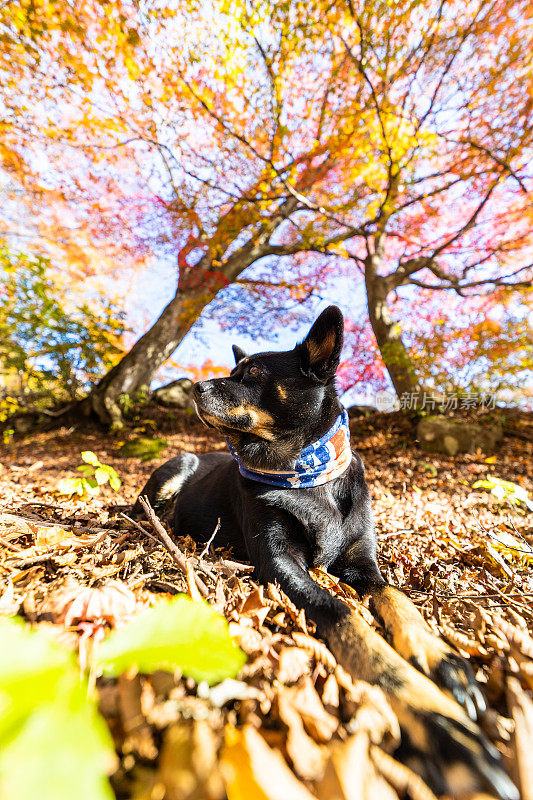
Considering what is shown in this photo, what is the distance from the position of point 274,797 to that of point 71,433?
10.2m

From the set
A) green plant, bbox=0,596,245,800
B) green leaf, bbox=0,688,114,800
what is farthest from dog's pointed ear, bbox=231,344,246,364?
green leaf, bbox=0,688,114,800

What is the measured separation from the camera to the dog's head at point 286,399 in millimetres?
2293

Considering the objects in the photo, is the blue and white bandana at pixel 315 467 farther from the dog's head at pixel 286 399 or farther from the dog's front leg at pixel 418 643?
the dog's front leg at pixel 418 643

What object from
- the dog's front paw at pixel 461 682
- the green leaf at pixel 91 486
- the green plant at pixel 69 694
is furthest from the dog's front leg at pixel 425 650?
the green leaf at pixel 91 486

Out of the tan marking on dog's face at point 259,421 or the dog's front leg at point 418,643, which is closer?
the dog's front leg at point 418,643

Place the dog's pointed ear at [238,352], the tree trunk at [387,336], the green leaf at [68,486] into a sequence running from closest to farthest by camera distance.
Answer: the green leaf at [68,486], the dog's pointed ear at [238,352], the tree trunk at [387,336]

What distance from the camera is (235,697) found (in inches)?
33.6

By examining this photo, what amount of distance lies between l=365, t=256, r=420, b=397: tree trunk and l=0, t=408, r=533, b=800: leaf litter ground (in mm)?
6015

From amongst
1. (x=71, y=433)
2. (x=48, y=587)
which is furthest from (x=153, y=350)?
(x=48, y=587)

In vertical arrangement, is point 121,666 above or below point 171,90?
below

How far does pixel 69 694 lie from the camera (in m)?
0.56

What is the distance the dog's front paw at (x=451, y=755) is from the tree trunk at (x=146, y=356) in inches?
373

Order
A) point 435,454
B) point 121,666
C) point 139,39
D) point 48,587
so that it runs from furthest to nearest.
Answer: point 435,454 → point 139,39 → point 48,587 → point 121,666

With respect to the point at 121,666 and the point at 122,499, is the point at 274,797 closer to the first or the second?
the point at 121,666
